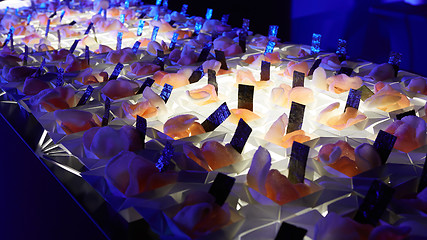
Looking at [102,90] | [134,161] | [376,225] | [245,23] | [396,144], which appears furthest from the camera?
[245,23]

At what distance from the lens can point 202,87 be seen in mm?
1480

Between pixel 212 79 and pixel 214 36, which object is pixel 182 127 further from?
pixel 214 36

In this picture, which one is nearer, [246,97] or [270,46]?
[246,97]

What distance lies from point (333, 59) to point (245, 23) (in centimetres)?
65

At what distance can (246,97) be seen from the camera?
1334 mm

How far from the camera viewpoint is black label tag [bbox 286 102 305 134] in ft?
3.82

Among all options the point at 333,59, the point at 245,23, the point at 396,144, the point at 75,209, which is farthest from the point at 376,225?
the point at 245,23

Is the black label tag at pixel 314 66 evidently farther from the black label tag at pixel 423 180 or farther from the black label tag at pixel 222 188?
the black label tag at pixel 222 188

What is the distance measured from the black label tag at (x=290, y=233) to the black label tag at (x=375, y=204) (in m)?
0.17

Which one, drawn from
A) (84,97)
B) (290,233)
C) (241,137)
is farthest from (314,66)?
(290,233)

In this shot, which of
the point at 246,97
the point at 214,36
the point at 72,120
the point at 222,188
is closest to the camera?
the point at 222,188

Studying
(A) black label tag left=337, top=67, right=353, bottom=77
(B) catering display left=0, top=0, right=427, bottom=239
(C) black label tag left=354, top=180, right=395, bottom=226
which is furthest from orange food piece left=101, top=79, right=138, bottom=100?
(C) black label tag left=354, top=180, right=395, bottom=226

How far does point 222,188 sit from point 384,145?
16.9 inches

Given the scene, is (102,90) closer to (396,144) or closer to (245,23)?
(396,144)
